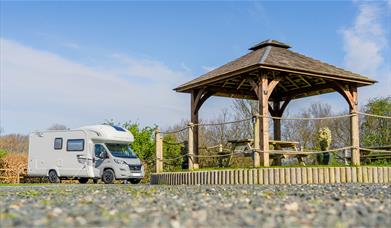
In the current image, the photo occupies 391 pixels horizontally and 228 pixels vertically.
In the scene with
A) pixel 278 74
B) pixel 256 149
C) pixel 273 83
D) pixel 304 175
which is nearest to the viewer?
pixel 304 175

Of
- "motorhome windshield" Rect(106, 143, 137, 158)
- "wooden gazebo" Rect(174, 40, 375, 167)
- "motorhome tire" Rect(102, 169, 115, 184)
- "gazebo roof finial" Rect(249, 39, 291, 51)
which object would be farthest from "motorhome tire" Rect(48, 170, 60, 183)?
"gazebo roof finial" Rect(249, 39, 291, 51)

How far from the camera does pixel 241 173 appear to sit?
9.69m

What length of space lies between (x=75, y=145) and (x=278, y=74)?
977 cm

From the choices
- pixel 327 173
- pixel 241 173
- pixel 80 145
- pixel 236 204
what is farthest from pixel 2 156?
pixel 236 204

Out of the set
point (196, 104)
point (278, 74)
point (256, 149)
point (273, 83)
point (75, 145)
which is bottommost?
point (256, 149)

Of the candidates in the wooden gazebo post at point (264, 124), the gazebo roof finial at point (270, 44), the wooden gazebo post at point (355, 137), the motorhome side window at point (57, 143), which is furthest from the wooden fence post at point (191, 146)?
the motorhome side window at point (57, 143)

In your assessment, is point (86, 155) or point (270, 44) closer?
point (270, 44)

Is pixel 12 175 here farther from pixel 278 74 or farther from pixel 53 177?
pixel 278 74

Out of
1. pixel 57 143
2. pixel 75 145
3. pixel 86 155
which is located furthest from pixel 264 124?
pixel 57 143

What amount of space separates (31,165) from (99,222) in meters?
17.6

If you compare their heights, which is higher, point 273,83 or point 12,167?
point 273,83

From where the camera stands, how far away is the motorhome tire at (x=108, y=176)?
1700 cm

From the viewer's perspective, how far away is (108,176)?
17.1 m

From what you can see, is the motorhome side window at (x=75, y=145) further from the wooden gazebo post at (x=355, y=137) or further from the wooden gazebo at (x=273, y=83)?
the wooden gazebo post at (x=355, y=137)
